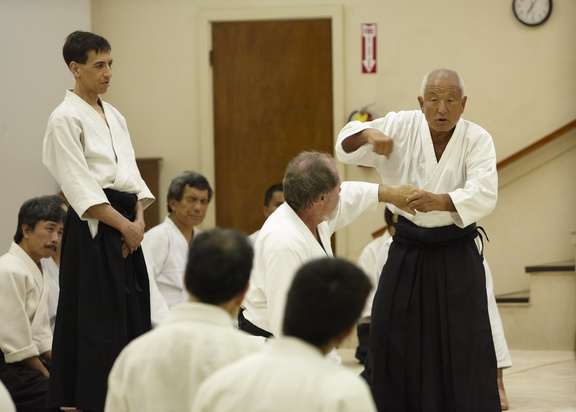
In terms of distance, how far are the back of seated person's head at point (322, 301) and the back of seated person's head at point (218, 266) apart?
22 centimetres

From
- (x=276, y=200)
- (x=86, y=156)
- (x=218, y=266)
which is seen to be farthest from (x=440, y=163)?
(x=276, y=200)

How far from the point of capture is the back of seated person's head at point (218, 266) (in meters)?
1.86

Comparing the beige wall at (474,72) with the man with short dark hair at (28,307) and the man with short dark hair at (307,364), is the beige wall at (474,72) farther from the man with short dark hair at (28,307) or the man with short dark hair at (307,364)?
the man with short dark hair at (307,364)

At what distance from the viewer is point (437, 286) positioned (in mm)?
3529

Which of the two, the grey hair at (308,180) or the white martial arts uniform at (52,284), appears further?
the white martial arts uniform at (52,284)

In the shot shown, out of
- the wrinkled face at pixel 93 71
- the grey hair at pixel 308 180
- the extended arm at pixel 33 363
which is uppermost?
the wrinkled face at pixel 93 71

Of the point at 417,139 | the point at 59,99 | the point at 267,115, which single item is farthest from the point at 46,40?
the point at 417,139

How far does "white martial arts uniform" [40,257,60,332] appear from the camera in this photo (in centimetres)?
457

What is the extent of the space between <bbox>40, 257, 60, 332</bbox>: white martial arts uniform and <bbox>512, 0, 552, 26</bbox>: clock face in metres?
4.22

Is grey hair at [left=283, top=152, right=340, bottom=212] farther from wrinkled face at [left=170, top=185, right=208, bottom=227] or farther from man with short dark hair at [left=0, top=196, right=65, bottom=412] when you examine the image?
wrinkled face at [left=170, top=185, right=208, bottom=227]

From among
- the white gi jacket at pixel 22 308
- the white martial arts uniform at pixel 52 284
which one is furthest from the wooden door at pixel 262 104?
the white gi jacket at pixel 22 308

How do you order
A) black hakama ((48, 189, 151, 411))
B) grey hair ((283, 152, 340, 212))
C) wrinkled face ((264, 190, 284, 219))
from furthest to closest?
wrinkled face ((264, 190, 284, 219))
black hakama ((48, 189, 151, 411))
grey hair ((283, 152, 340, 212))

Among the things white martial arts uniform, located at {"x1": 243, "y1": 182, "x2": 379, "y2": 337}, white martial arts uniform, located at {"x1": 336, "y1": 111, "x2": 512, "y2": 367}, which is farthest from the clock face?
white martial arts uniform, located at {"x1": 243, "y1": 182, "x2": 379, "y2": 337}

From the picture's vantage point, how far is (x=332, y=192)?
318 centimetres
